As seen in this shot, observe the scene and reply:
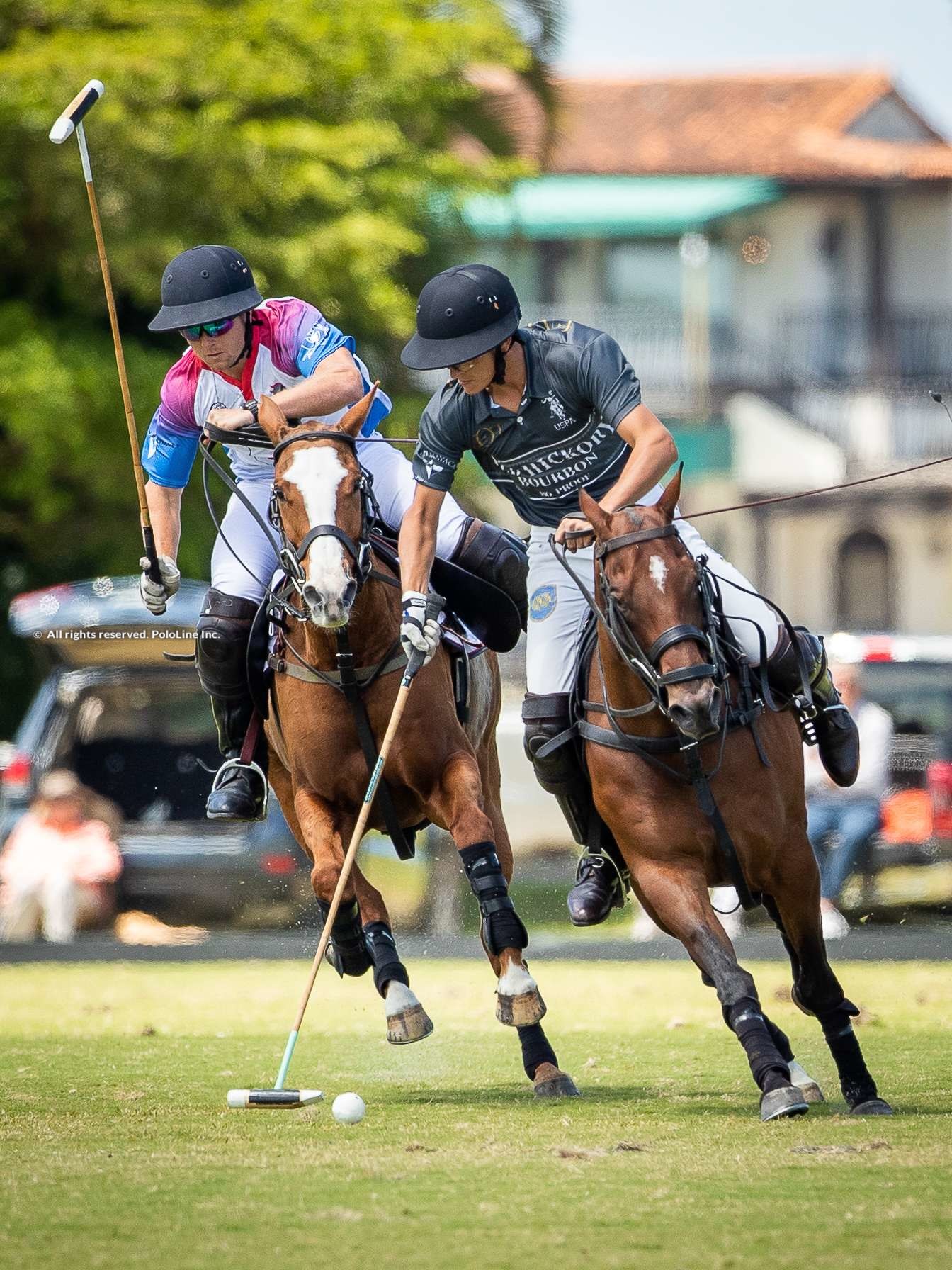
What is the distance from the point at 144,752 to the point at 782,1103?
1055 centimetres

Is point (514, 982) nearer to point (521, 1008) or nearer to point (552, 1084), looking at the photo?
point (521, 1008)

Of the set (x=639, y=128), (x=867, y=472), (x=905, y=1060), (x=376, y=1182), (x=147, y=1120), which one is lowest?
(x=867, y=472)

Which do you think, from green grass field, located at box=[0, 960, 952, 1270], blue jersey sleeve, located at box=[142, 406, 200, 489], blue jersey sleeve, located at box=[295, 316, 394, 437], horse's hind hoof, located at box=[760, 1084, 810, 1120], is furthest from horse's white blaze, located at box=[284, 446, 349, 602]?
horse's hind hoof, located at box=[760, 1084, 810, 1120]

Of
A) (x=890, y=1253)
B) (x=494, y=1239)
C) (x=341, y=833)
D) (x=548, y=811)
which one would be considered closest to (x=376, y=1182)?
(x=494, y=1239)

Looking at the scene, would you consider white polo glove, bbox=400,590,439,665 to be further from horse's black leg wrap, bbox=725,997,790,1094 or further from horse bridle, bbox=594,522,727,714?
horse's black leg wrap, bbox=725,997,790,1094

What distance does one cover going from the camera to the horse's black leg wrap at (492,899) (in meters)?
6.91

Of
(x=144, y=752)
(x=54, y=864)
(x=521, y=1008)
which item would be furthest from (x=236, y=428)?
(x=144, y=752)

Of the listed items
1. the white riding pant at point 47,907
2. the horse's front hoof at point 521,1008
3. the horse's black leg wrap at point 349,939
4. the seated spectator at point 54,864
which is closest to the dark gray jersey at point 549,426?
the horse's black leg wrap at point 349,939

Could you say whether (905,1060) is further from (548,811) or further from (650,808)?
(548,811)

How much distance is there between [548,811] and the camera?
15109 millimetres

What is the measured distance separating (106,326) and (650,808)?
12.8 m

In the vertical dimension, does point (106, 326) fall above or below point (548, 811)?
above

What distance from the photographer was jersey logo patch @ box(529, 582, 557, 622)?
7.17 m

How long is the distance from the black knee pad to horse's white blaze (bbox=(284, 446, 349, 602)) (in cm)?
99
